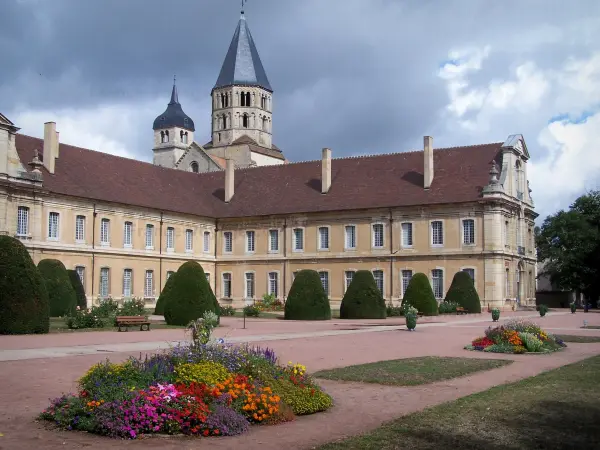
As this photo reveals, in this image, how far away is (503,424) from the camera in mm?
8523

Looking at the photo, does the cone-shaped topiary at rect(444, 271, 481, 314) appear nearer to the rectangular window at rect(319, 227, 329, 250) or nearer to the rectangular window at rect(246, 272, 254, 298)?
the rectangular window at rect(319, 227, 329, 250)

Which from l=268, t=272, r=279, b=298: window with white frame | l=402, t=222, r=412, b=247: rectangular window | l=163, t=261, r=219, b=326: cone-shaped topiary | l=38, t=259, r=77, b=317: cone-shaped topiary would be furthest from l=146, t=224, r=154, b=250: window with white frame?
l=163, t=261, r=219, b=326: cone-shaped topiary

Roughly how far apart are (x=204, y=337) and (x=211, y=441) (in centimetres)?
282

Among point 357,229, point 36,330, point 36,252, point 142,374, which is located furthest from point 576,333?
point 36,252

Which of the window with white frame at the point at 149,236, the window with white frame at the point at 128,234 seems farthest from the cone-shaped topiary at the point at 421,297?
the window with white frame at the point at 128,234

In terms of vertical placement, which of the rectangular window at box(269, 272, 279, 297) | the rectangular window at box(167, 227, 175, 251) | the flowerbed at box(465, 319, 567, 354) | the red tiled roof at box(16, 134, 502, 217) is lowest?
the flowerbed at box(465, 319, 567, 354)

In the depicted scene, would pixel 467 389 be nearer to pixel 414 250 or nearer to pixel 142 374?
pixel 142 374

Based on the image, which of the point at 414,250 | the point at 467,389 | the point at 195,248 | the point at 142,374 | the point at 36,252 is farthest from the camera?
the point at 195,248

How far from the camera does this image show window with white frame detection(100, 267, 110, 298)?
41.6 m

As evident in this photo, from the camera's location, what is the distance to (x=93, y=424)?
8.00 m

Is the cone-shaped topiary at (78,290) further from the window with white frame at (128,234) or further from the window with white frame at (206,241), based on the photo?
the window with white frame at (206,241)

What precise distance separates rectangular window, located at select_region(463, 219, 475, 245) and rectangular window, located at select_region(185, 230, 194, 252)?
17510 millimetres

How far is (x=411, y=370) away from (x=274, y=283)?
3564 cm

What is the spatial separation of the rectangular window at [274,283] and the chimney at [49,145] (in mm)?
16005
